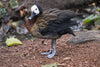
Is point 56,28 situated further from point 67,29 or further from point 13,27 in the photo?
point 13,27

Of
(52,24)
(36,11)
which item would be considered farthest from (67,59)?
(36,11)

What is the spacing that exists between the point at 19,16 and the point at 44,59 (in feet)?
26.2

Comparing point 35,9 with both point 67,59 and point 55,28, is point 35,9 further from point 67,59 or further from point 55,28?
point 67,59

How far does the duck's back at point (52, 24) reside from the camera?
3.53 metres

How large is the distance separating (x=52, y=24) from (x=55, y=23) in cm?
8

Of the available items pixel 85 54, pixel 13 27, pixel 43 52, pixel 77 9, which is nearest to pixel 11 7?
pixel 13 27

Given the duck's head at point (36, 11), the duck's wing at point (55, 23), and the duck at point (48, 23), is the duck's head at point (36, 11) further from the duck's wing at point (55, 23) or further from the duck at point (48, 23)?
the duck's wing at point (55, 23)

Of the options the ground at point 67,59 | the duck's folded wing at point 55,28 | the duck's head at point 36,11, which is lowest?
the ground at point 67,59

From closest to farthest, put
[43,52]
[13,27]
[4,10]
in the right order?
[43,52] < [13,27] < [4,10]

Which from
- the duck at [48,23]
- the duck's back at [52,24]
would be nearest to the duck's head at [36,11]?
the duck at [48,23]

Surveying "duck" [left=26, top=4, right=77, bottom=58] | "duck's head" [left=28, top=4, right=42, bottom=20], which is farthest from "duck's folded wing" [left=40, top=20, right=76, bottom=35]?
"duck's head" [left=28, top=4, right=42, bottom=20]

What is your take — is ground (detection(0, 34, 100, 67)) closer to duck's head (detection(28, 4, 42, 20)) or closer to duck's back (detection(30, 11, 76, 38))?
duck's back (detection(30, 11, 76, 38))

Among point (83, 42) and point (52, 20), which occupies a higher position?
point (52, 20)

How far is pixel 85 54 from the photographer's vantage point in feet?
11.8
